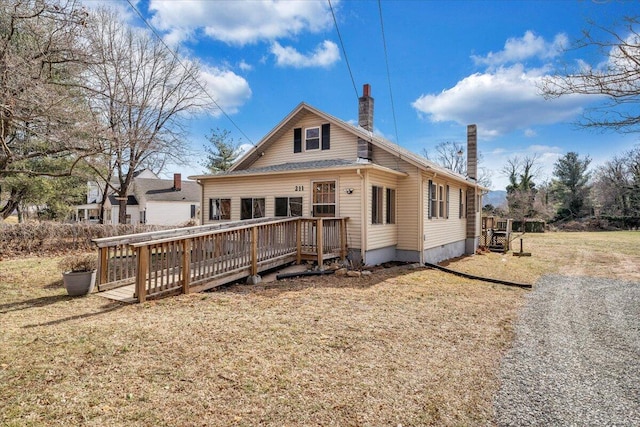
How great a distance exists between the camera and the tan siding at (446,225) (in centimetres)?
1188

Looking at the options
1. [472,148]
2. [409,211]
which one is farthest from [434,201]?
[472,148]

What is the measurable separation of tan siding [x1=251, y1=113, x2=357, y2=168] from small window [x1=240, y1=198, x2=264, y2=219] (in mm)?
2207

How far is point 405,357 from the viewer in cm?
410

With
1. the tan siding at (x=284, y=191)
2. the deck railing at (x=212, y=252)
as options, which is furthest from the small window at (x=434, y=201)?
the deck railing at (x=212, y=252)

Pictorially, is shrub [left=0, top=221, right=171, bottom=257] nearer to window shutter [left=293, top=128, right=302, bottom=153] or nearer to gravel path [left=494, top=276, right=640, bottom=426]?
window shutter [left=293, top=128, right=302, bottom=153]

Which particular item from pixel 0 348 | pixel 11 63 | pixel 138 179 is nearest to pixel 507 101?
pixel 11 63

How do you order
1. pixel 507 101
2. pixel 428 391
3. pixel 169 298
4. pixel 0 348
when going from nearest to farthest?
pixel 428 391, pixel 0 348, pixel 169 298, pixel 507 101

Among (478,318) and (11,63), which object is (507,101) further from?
(11,63)

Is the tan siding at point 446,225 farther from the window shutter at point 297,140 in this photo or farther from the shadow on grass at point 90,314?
the shadow on grass at point 90,314

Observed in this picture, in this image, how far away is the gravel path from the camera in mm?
3008

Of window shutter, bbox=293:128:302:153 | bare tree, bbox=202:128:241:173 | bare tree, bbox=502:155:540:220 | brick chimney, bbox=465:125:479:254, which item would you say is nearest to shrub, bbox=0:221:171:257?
window shutter, bbox=293:128:302:153

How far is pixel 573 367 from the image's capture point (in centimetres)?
398

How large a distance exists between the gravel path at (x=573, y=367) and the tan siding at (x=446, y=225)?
5000 millimetres

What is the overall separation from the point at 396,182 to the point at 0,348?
414 inches
